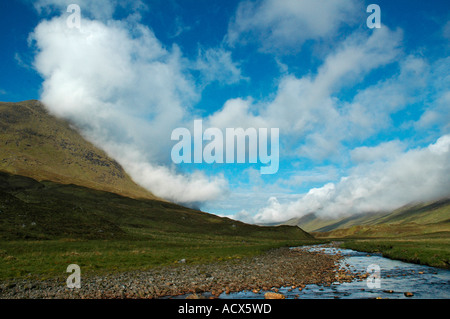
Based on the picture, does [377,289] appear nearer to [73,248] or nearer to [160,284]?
[160,284]

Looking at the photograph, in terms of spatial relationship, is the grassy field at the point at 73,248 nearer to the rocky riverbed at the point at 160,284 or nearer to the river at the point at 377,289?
the rocky riverbed at the point at 160,284

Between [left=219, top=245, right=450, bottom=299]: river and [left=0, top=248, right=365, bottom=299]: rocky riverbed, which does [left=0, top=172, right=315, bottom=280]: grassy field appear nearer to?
[left=0, top=248, right=365, bottom=299]: rocky riverbed

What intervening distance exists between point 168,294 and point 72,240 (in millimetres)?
48796

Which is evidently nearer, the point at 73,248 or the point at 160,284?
Answer: the point at 160,284

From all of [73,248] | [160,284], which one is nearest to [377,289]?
[160,284]

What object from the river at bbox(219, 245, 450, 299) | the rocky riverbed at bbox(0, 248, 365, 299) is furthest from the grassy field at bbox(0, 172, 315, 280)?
the river at bbox(219, 245, 450, 299)

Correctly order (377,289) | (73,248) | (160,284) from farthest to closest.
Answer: (73,248)
(160,284)
(377,289)

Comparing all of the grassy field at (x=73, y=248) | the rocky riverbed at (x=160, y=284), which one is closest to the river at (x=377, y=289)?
the rocky riverbed at (x=160, y=284)

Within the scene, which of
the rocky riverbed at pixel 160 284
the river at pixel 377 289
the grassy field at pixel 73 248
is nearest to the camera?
the rocky riverbed at pixel 160 284

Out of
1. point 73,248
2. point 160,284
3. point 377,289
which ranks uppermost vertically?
point 160,284
